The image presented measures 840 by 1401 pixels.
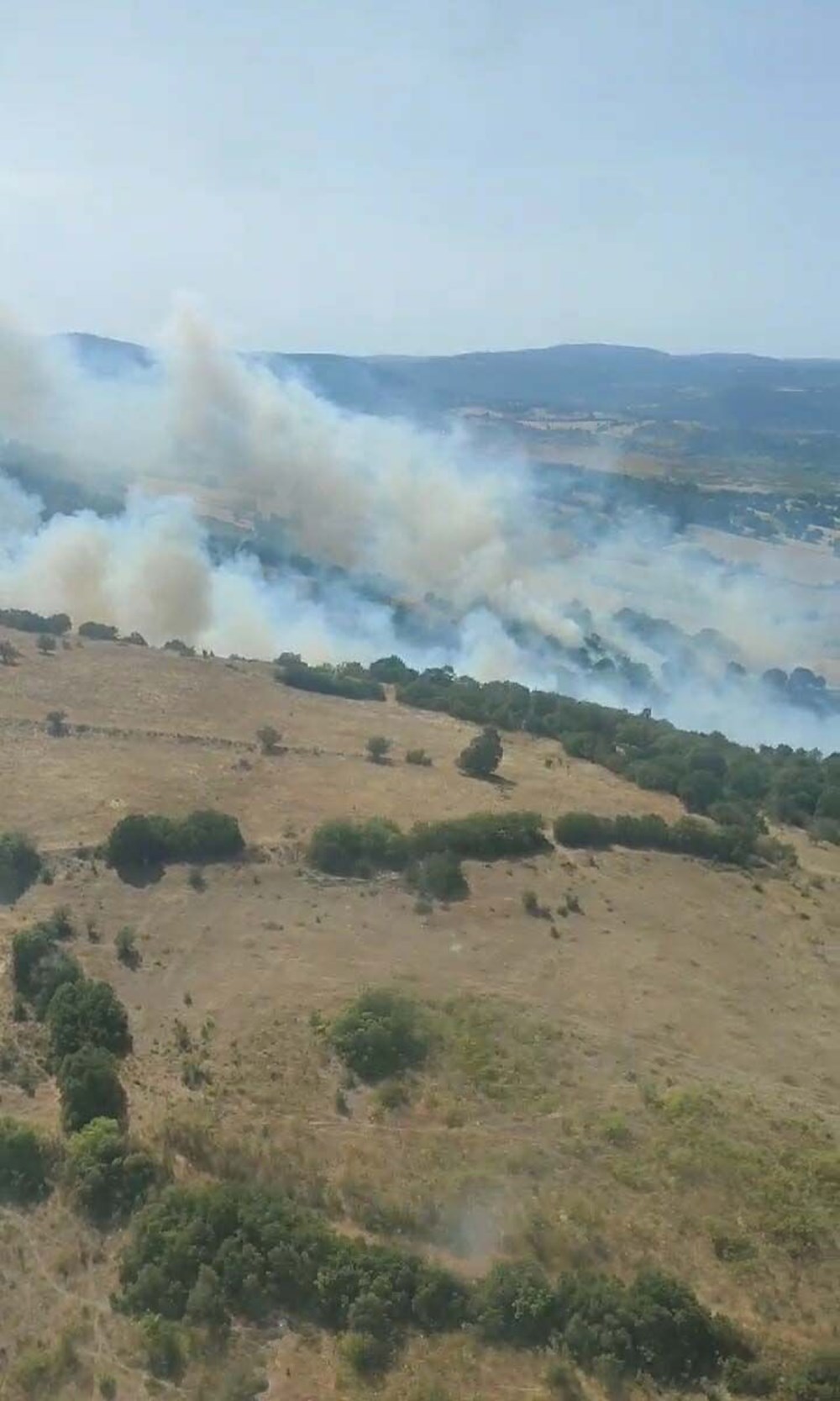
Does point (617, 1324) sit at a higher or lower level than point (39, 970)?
lower

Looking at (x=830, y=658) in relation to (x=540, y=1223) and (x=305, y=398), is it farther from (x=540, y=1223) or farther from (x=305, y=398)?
(x=540, y=1223)

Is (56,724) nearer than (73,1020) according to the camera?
No

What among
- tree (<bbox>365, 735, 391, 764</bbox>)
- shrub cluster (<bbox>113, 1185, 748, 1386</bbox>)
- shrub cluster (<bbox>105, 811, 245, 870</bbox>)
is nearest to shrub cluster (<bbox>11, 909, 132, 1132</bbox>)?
shrub cluster (<bbox>113, 1185, 748, 1386</bbox>)

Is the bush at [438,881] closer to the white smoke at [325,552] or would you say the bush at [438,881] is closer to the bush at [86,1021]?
the bush at [86,1021]

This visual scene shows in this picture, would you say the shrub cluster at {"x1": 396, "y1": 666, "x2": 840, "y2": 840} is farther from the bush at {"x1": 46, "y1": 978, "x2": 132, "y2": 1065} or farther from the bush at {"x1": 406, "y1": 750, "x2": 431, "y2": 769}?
the bush at {"x1": 46, "y1": 978, "x2": 132, "y2": 1065}

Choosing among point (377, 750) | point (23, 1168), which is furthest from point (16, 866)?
point (377, 750)

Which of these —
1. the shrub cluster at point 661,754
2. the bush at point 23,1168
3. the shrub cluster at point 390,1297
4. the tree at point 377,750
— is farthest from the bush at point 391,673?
the shrub cluster at point 390,1297

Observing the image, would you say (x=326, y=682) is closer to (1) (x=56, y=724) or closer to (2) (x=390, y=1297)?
(1) (x=56, y=724)
